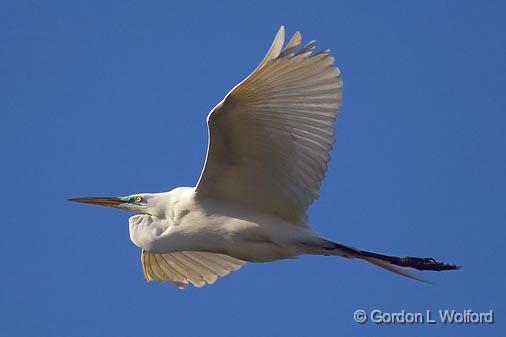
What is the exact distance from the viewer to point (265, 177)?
8.58 meters

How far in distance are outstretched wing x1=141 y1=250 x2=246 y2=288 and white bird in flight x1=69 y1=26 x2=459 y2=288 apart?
19.5 inches

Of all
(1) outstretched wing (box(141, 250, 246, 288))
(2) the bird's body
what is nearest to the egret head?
(2) the bird's body

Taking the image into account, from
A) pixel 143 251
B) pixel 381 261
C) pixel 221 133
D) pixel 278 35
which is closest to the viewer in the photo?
pixel 278 35

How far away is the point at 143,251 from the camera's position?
394 inches

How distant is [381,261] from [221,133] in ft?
5.99

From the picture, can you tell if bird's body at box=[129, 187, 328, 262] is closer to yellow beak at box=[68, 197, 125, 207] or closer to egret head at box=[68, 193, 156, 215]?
egret head at box=[68, 193, 156, 215]

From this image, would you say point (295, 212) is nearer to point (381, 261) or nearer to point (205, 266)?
point (381, 261)

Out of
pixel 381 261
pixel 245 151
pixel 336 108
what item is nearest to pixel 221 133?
pixel 245 151

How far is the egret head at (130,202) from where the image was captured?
31.0 ft

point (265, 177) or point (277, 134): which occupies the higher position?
point (277, 134)

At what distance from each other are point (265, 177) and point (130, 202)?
1.74 metres

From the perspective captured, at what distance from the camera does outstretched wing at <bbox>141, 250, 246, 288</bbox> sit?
32.8 ft

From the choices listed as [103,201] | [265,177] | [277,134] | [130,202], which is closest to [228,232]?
[265,177]

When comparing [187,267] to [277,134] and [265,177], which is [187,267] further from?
[277,134]
